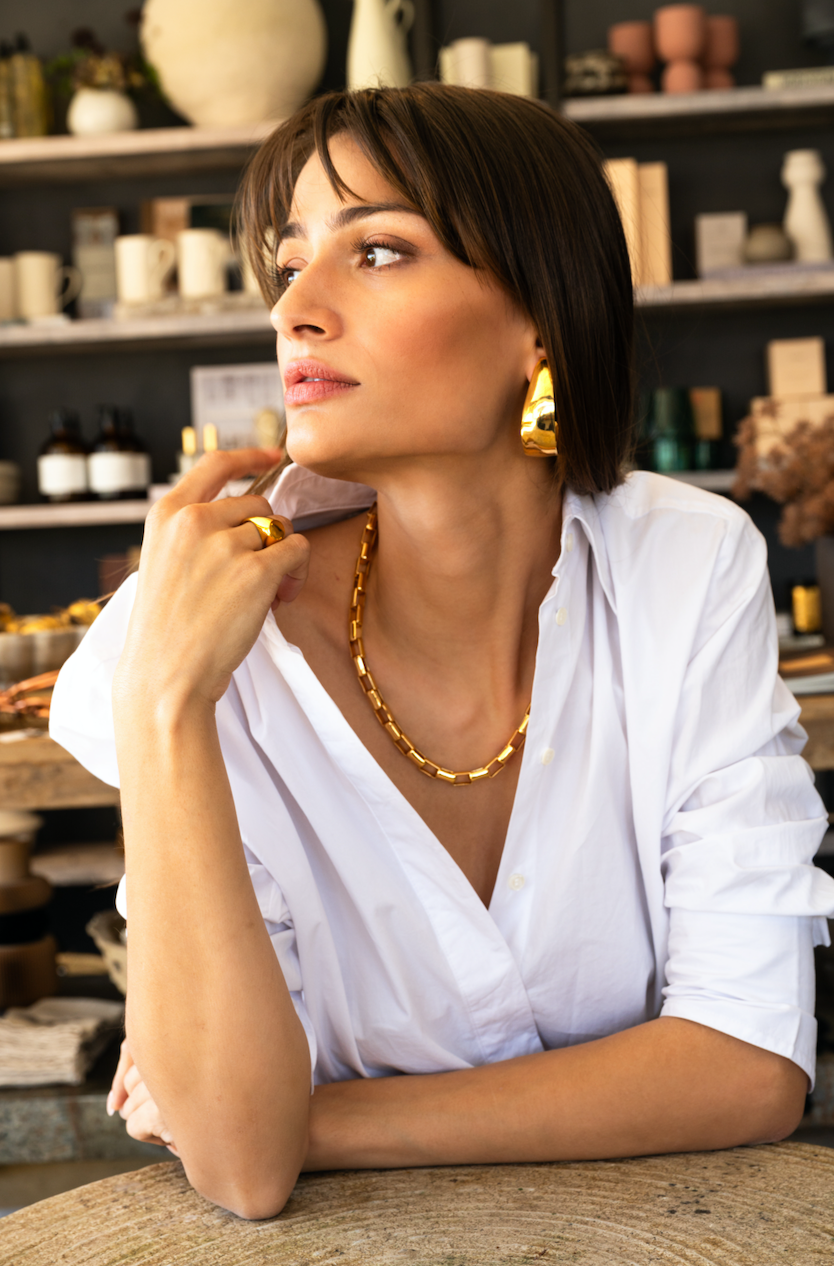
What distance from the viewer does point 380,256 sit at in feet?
3.19

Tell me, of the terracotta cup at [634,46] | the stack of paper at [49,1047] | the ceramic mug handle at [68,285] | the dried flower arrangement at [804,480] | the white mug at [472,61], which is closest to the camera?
the stack of paper at [49,1047]

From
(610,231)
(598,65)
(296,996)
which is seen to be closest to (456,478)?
(610,231)

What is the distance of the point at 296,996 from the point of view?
3.13ft

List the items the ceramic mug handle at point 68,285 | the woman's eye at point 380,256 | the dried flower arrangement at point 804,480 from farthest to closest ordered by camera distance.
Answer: the ceramic mug handle at point 68,285 < the dried flower arrangement at point 804,480 < the woman's eye at point 380,256

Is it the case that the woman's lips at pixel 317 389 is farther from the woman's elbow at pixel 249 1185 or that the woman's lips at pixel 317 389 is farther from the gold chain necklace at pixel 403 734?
the woman's elbow at pixel 249 1185

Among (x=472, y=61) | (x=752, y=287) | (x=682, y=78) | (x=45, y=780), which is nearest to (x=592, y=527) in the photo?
(x=45, y=780)

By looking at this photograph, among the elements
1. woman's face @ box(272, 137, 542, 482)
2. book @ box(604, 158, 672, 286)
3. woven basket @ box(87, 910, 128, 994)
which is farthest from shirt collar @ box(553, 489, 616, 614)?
book @ box(604, 158, 672, 286)

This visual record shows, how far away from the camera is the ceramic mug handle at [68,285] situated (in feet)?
10.4

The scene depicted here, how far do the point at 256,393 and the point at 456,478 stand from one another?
224 cm

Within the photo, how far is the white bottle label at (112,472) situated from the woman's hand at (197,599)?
2111 mm

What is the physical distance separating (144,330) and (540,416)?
213cm

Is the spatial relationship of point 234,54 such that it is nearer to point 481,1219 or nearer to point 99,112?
point 99,112

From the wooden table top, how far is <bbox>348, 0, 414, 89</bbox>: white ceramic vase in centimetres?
262

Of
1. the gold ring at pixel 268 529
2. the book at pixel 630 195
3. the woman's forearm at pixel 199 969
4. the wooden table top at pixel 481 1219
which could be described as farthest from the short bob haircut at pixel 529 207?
the book at pixel 630 195
